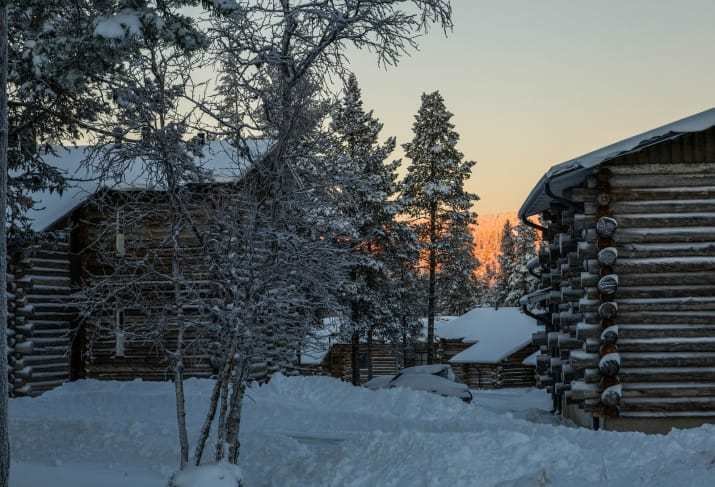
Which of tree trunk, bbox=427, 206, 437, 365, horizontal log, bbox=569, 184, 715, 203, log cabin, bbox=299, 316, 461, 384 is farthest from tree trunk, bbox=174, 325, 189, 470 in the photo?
log cabin, bbox=299, 316, 461, 384

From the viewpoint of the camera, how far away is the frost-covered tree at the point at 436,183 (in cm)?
4238

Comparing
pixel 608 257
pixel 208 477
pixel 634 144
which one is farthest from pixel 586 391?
pixel 208 477

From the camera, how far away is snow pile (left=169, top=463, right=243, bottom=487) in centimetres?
945

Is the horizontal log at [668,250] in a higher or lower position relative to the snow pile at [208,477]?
higher

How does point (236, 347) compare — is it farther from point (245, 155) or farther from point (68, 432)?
point (68, 432)

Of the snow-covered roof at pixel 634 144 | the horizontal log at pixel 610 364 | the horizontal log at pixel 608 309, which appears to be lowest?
the horizontal log at pixel 610 364

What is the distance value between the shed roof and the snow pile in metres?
36.4

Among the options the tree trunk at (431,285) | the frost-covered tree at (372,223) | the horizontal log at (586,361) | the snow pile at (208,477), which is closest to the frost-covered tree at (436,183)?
the tree trunk at (431,285)

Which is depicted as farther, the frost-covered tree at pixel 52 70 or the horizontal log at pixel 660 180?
the horizontal log at pixel 660 180

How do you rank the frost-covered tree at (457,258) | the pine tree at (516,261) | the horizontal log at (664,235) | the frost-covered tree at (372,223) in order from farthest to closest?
the pine tree at (516,261) < the frost-covered tree at (457,258) < the frost-covered tree at (372,223) < the horizontal log at (664,235)

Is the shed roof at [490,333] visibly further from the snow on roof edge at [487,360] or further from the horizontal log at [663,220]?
the horizontal log at [663,220]

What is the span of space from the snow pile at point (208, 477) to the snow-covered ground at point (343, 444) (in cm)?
262

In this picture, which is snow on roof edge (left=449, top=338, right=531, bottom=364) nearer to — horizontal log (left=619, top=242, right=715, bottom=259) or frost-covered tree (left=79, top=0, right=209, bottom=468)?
horizontal log (left=619, top=242, right=715, bottom=259)

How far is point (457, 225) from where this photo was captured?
43.3m
